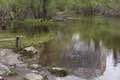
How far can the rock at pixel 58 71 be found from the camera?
22609 millimetres

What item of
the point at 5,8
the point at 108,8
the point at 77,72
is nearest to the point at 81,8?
the point at 108,8

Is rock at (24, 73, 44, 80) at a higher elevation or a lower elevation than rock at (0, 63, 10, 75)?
lower

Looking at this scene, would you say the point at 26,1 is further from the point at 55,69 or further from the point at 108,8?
the point at 108,8

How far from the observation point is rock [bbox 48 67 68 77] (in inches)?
890

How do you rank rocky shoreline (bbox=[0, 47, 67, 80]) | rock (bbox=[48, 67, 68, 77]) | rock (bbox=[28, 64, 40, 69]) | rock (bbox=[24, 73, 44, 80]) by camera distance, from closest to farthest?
rock (bbox=[24, 73, 44, 80])
rocky shoreline (bbox=[0, 47, 67, 80])
rock (bbox=[48, 67, 68, 77])
rock (bbox=[28, 64, 40, 69])

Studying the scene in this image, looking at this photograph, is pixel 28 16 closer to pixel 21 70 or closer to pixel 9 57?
pixel 9 57

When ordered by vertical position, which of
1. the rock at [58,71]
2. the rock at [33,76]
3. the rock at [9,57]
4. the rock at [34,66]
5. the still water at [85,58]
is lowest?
the still water at [85,58]

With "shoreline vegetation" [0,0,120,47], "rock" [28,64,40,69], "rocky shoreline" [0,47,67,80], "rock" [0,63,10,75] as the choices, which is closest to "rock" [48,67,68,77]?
→ "rocky shoreline" [0,47,67,80]

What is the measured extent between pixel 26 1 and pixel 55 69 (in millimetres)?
40045

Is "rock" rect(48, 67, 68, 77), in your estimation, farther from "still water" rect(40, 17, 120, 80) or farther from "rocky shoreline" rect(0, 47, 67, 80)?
"still water" rect(40, 17, 120, 80)

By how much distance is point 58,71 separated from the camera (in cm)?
2319

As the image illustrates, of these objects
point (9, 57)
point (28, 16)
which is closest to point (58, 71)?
point (9, 57)

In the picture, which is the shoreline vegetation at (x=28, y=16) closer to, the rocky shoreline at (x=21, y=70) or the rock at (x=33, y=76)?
the rocky shoreline at (x=21, y=70)

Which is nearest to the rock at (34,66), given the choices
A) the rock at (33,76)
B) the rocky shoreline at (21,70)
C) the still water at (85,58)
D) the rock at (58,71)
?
the rocky shoreline at (21,70)
